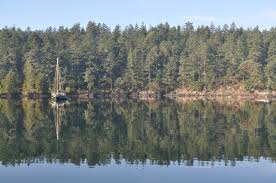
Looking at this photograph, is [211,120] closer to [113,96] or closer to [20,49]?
[113,96]

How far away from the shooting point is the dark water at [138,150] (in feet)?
95.1

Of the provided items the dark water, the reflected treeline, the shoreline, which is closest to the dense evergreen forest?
the shoreline

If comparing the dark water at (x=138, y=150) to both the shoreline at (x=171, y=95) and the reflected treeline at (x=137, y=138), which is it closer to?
the reflected treeline at (x=137, y=138)

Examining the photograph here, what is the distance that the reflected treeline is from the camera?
3491 centimetres

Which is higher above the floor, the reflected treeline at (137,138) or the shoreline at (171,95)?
the shoreline at (171,95)

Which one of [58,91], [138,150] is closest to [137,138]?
[138,150]

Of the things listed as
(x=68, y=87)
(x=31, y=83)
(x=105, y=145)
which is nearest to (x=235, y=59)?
(x=68, y=87)

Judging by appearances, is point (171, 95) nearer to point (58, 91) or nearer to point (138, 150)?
point (58, 91)

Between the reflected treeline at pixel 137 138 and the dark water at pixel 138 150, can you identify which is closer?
the dark water at pixel 138 150

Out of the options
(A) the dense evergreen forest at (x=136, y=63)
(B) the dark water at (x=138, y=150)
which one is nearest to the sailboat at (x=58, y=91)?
(A) the dense evergreen forest at (x=136, y=63)

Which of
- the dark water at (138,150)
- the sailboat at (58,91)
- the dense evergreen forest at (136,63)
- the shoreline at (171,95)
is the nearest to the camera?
the dark water at (138,150)

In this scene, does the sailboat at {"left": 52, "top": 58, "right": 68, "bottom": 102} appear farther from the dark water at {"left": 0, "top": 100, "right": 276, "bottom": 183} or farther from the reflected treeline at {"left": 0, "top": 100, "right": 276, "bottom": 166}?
the dark water at {"left": 0, "top": 100, "right": 276, "bottom": 183}

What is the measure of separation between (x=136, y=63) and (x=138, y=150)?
333ft

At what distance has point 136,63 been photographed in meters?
138
